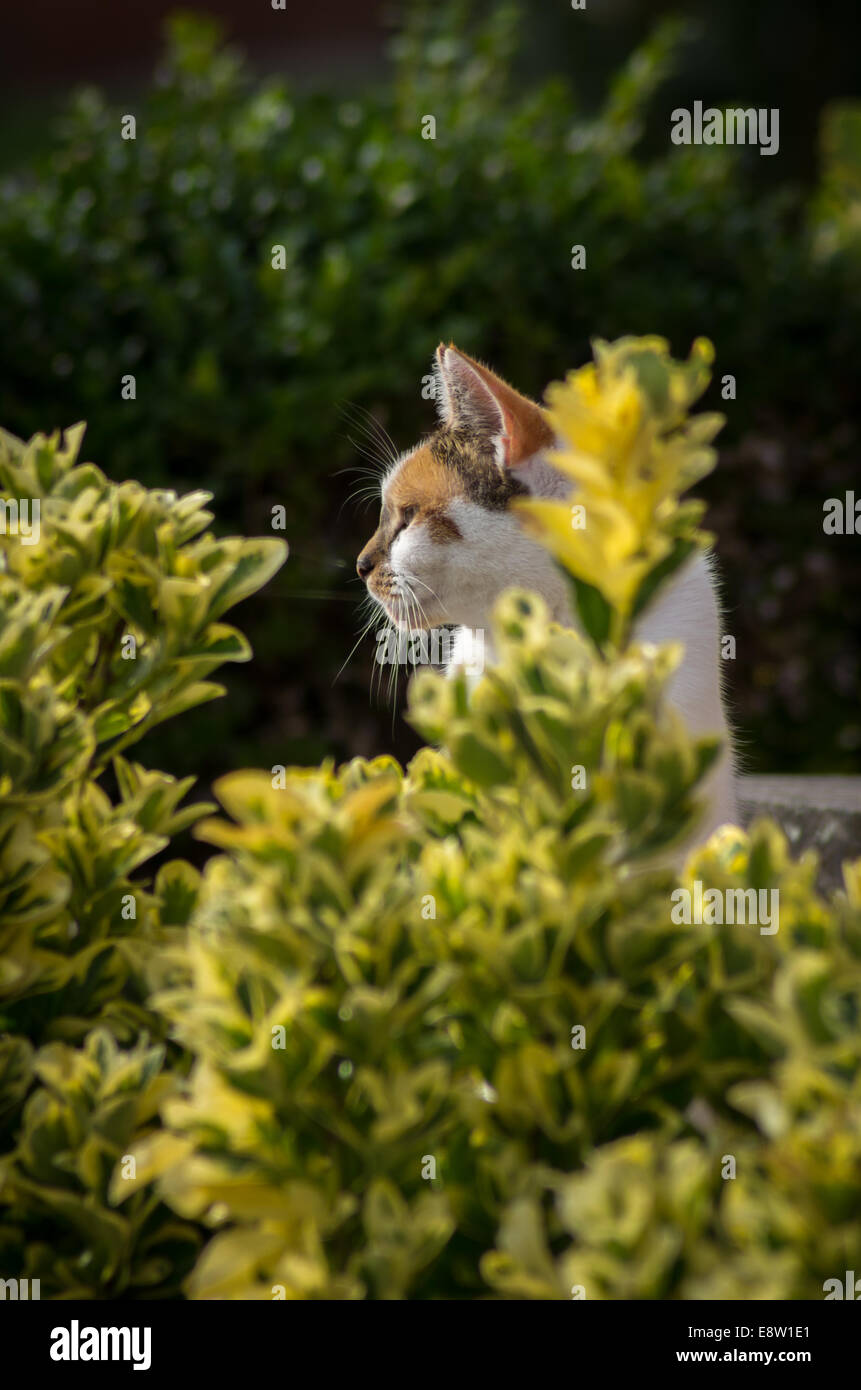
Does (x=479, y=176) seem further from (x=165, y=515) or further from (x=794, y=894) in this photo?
(x=794, y=894)

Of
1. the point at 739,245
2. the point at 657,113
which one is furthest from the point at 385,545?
the point at 657,113

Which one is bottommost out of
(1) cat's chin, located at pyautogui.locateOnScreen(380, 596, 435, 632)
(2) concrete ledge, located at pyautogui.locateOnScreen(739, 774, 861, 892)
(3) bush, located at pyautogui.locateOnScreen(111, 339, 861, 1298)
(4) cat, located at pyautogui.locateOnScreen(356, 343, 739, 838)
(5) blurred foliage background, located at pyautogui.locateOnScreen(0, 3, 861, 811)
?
(3) bush, located at pyautogui.locateOnScreen(111, 339, 861, 1298)

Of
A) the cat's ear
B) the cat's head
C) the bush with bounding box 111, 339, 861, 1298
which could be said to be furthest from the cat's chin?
the bush with bounding box 111, 339, 861, 1298

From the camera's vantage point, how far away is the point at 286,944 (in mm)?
1162

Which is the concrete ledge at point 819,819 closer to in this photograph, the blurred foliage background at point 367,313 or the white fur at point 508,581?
the white fur at point 508,581

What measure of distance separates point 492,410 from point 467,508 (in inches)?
7.1

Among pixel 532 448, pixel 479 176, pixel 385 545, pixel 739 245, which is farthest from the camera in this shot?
pixel 739 245

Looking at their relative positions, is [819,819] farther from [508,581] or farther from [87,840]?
[87,840]

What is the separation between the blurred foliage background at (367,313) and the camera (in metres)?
4.13

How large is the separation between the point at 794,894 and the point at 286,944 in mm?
443

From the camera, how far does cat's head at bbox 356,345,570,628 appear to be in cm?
245

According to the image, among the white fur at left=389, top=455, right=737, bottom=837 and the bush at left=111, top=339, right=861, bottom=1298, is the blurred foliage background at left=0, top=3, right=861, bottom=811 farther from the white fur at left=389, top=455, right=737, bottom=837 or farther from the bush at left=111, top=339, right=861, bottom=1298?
the bush at left=111, top=339, right=861, bottom=1298

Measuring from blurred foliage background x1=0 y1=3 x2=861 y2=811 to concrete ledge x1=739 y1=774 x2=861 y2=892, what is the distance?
136 centimetres

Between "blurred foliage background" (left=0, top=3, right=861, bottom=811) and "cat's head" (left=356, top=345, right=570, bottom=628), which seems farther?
"blurred foliage background" (left=0, top=3, right=861, bottom=811)
